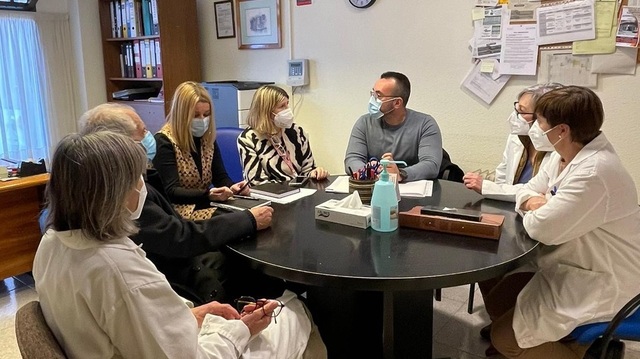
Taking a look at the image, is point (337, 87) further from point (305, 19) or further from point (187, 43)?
point (187, 43)

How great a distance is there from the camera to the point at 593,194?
1549 millimetres

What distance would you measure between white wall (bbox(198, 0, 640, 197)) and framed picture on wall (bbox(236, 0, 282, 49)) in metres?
0.06

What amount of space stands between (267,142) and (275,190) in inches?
17.8

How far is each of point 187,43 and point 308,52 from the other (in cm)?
111

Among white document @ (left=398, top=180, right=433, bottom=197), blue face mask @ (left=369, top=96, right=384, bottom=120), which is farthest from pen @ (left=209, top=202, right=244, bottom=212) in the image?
blue face mask @ (left=369, top=96, right=384, bottom=120)

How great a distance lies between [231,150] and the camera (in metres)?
3.10

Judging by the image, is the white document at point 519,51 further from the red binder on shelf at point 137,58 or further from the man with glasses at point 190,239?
the red binder on shelf at point 137,58

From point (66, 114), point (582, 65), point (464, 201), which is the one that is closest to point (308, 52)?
point (582, 65)

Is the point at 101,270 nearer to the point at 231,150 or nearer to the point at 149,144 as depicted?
the point at 149,144

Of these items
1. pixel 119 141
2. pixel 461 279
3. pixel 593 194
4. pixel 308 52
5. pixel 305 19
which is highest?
pixel 305 19

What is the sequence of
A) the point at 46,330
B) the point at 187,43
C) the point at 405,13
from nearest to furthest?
the point at 46,330 < the point at 405,13 < the point at 187,43

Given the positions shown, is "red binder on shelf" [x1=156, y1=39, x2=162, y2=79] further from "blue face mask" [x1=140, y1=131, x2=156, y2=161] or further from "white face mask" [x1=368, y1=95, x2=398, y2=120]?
"blue face mask" [x1=140, y1=131, x2=156, y2=161]

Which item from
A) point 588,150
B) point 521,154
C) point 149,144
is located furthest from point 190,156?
point 588,150

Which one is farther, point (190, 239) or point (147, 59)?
point (147, 59)
